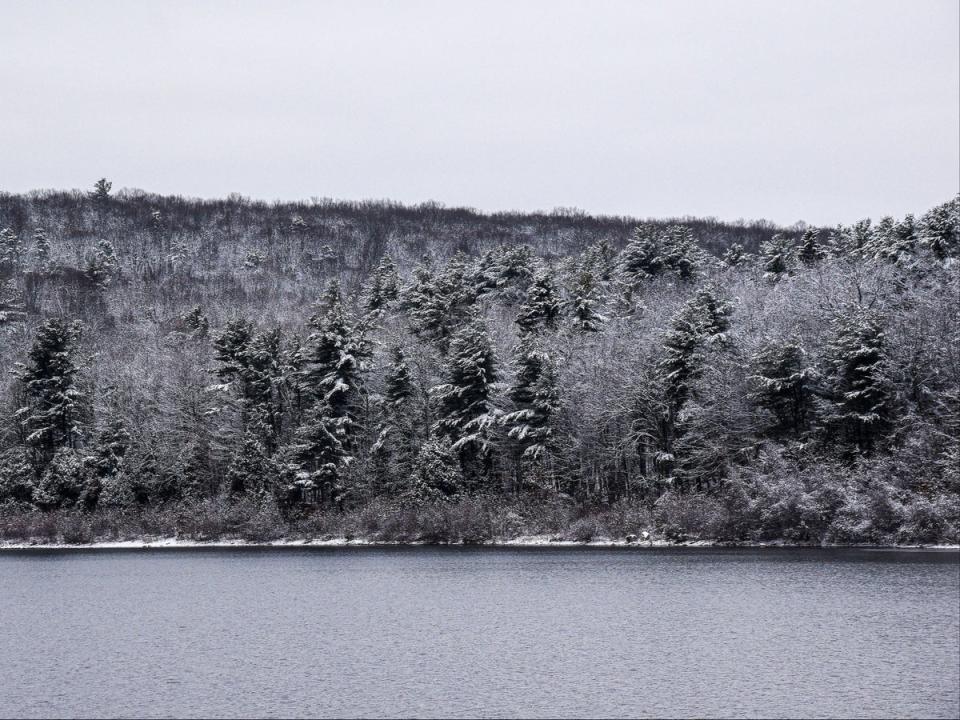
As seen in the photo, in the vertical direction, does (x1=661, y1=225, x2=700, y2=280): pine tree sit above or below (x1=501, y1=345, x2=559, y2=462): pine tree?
above

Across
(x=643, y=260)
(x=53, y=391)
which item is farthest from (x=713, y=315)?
(x=53, y=391)

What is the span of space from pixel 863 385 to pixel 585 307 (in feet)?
90.2

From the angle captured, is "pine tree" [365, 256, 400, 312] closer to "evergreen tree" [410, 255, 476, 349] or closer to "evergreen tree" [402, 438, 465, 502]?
"evergreen tree" [410, 255, 476, 349]

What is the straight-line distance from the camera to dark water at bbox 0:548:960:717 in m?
21.7

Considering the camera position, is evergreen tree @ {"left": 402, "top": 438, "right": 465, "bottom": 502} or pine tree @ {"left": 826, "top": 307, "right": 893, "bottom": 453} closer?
pine tree @ {"left": 826, "top": 307, "right": 893, "bottom": 453}

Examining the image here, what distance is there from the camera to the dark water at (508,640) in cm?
2167

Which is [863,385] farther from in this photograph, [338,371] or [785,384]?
[338,371]

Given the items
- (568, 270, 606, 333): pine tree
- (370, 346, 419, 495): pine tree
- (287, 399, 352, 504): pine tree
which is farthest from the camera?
(568, 270, 606, 333): pine tree

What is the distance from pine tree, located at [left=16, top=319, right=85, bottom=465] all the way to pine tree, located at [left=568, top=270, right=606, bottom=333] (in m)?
41.2

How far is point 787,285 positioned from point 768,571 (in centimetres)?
4823

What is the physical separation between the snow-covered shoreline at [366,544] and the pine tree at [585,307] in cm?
2358

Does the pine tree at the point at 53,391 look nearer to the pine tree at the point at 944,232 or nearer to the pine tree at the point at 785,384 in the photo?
the pine tree at the point at 785,384

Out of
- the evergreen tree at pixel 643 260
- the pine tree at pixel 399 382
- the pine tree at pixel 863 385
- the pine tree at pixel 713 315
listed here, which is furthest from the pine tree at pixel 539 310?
the pine tree at pixel 863 385

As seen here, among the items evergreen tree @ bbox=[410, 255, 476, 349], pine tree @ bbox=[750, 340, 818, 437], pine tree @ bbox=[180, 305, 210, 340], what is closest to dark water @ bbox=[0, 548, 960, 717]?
pine tree @ bbox=[750, 340, 818, 437]
